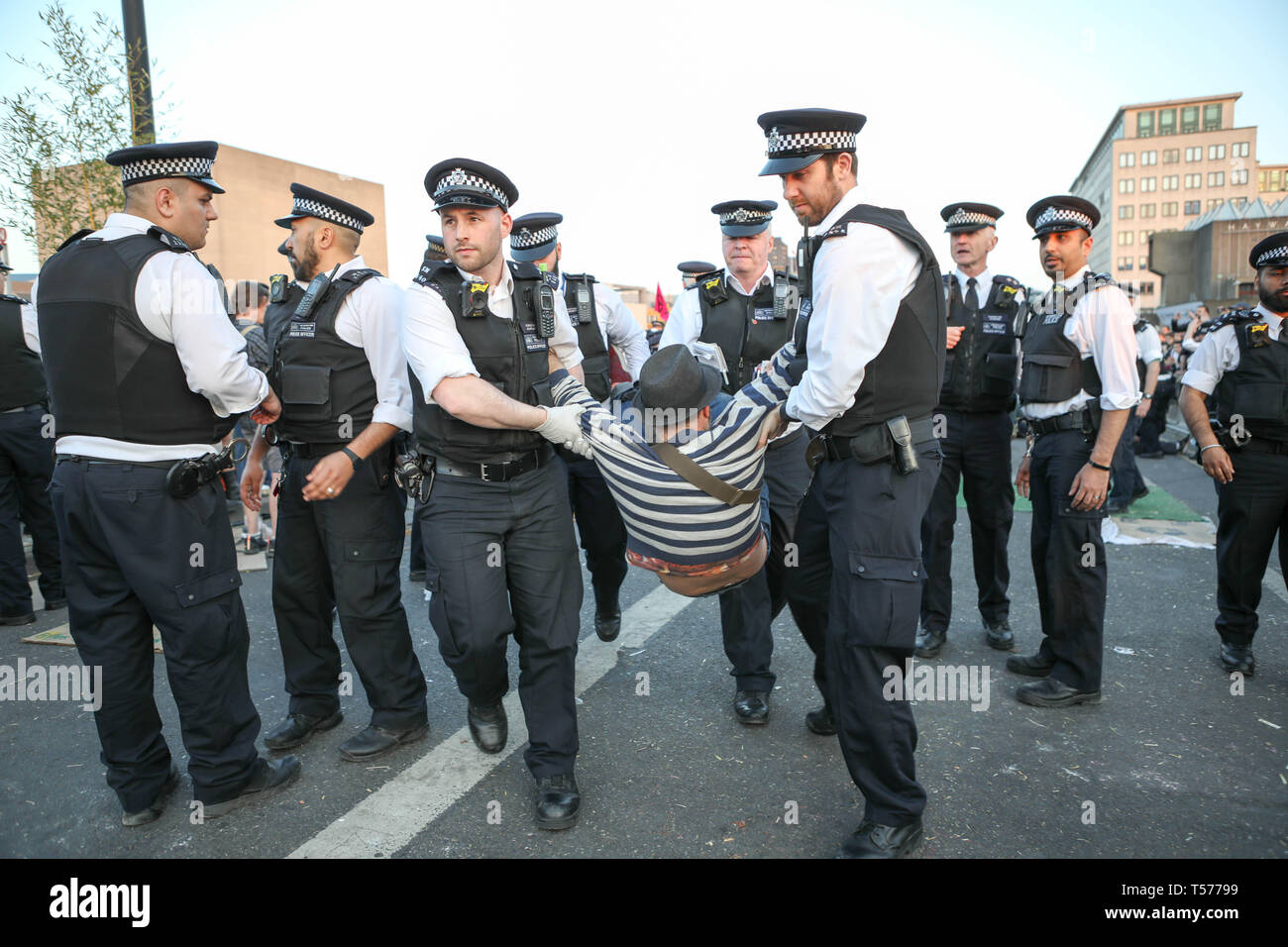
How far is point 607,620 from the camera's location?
4914 millimetres

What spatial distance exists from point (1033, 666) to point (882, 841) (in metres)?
1.98

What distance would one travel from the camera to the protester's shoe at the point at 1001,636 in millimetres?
4520

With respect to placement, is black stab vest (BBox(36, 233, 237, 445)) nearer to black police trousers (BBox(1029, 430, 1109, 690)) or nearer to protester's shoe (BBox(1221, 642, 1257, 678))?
black police trousers (BBox(1029, 430, 1109, 690))

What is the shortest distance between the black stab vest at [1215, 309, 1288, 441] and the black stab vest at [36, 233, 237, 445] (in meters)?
4.89

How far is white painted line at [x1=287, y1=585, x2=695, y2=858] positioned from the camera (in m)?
2.76

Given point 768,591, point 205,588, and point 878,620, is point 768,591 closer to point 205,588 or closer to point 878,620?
point 878,620

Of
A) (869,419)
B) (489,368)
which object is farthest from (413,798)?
(869,419)

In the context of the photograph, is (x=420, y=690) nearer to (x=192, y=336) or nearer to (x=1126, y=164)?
(x=192, y=336)

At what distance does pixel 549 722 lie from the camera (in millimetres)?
2998

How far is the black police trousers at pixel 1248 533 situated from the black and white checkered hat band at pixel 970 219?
1876 millimetres

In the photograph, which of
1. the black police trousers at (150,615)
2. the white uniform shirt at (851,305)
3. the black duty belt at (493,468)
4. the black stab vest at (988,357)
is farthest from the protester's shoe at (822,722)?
the black police trousers at (150,615)
